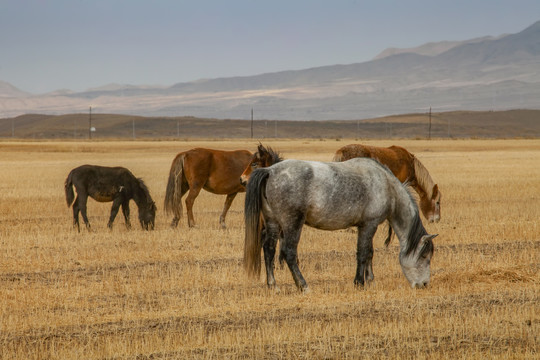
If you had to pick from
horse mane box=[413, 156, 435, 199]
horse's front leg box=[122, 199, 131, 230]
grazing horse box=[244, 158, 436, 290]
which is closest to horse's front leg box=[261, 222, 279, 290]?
grazing horse box=[244, 158, 436, 290]

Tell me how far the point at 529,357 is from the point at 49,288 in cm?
626

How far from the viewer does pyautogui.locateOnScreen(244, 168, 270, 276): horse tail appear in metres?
9.57

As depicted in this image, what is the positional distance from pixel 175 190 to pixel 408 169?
5148 mm

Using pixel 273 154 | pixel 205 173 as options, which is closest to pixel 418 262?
pixel 273 154

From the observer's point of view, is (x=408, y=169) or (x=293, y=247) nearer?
(x=293, y=247)

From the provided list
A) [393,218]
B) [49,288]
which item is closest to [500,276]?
[393,218]

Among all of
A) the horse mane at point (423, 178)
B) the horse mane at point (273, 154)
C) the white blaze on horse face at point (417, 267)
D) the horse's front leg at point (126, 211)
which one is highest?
the horse mane at point (273, 154)

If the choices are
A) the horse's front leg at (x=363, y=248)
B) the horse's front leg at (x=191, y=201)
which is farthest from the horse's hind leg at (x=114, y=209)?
the horse's front leg at (x=363, y=248)

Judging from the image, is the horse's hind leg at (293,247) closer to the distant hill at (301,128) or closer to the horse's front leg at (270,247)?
the horse's front leg at (270,247)

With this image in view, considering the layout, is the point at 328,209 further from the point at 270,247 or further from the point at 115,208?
the point at 115,208

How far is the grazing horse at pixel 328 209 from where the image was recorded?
31.1 feet

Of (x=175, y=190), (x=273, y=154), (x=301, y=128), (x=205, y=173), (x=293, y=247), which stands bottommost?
(x=301, y=128)

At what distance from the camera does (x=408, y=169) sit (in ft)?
52.9

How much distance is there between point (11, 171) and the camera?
1391 inches
